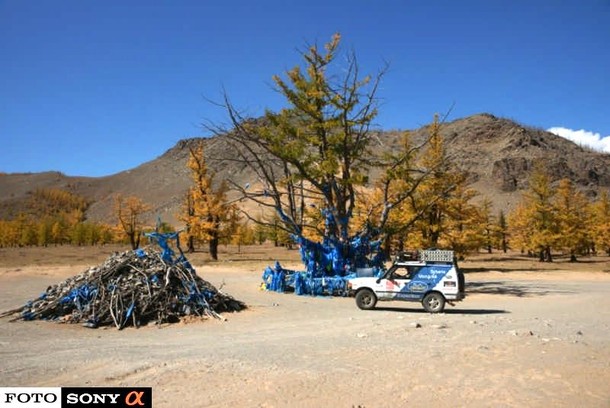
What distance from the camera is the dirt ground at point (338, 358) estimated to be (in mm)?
7441

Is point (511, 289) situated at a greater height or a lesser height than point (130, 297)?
lesser

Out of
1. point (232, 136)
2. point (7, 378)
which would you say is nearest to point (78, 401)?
point (7, 378)

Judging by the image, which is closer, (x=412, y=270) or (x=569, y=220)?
(x=412, y=270)

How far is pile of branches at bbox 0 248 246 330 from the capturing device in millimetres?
14938

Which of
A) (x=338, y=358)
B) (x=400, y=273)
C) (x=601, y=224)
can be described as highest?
(x=601, y=224)

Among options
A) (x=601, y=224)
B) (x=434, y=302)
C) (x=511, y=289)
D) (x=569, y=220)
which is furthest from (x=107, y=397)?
(x=601, y=224)

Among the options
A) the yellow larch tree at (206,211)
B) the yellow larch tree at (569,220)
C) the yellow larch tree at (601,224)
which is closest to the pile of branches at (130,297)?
the yellow larch tree at (206,211)

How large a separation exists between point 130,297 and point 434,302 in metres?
9.95

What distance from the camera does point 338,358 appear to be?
9531 mm

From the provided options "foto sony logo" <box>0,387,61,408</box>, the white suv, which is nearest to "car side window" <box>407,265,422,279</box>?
the white suv

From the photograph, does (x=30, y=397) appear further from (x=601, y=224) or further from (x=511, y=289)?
(x=601, y=224)

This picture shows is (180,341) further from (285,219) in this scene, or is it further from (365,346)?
(285,219)

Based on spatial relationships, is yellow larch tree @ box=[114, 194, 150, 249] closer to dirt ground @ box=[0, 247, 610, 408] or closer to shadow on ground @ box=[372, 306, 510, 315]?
dirt ground @ box=[0, 247, 610, 408]

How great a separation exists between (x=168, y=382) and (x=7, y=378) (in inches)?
111
